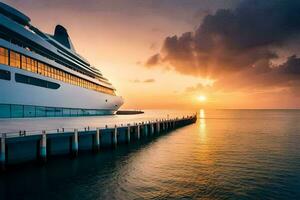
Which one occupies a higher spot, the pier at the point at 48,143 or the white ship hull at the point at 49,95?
the white ship hull at the point at 49,95

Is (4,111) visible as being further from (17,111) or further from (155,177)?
(155,177)

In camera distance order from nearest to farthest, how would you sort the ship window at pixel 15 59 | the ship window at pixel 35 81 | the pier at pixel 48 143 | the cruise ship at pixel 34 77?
the pier at pixel 48 143, the cruise ship at pixel 34 77, the ship window at pixel 15 59, the ship window at pixel 35 81

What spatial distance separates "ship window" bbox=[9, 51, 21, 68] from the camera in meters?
40.5

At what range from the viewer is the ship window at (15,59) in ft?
133

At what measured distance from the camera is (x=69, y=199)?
2023cm

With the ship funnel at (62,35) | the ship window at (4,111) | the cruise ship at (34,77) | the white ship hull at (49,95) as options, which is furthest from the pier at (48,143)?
the ship funnel at (62,35)

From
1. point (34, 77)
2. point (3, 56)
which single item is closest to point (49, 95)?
point (34, 77)

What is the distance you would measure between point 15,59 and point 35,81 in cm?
632

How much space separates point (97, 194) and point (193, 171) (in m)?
12.9

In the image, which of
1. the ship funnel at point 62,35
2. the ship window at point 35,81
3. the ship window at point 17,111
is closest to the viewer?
the ship window at point 17,111

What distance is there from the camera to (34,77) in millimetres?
46219

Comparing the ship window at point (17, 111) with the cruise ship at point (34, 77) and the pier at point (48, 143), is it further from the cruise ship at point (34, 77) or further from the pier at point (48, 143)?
the pier at point (48, 143)

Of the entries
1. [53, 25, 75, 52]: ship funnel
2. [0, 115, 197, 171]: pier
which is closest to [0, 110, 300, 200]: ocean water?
[0, 115, 197, 171]: pier

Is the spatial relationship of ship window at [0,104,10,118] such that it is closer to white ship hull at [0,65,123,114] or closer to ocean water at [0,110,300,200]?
white ship hull at [0,65,123,114]
